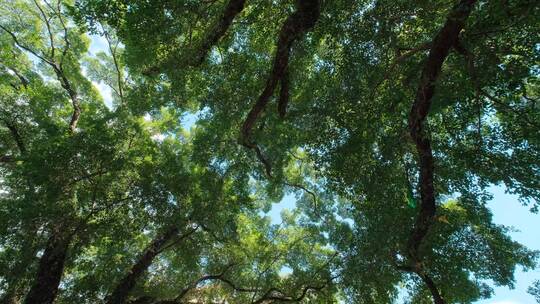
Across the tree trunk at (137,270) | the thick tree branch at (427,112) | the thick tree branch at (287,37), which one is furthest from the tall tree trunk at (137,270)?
the thick tree branch at (427,112)

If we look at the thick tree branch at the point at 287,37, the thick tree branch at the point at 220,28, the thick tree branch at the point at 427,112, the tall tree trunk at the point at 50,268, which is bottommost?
the tall tree trunk at the point at 50,268

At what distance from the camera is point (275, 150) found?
11484 mm

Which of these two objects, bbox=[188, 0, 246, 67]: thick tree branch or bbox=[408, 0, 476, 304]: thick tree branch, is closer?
bbox=[408, 0, 476, 304]: thick tree branch

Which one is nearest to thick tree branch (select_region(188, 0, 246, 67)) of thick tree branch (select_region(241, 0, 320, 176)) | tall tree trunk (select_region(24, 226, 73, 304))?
thick tree branch (select_region(241, 0, 320, 176))

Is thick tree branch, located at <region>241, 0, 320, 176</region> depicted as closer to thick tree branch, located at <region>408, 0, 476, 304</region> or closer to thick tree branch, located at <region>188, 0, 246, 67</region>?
thick tree branch, located at <region>188, 0, 246, 67</region>

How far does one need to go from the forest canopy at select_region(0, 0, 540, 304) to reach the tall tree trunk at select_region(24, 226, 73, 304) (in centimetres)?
5

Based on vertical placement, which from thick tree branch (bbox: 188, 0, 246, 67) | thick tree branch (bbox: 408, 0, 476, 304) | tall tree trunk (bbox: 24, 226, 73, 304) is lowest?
tall tree trunk (bbox: 24, 226, 73, 304)

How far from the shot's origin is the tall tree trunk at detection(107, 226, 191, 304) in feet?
32.9

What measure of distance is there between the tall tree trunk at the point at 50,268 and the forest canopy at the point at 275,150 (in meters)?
0.05

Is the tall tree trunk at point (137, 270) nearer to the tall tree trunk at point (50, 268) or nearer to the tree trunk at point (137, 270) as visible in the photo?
the tree trunk at point (137, 270)

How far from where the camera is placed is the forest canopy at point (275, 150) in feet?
23.5

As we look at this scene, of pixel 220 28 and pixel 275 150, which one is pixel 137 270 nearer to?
pixel 275 150

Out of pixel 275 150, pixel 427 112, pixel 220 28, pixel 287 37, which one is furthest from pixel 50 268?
pixel 427 112

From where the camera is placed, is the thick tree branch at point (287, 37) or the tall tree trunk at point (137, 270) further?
the tall tree trunk at point (137, 270)
